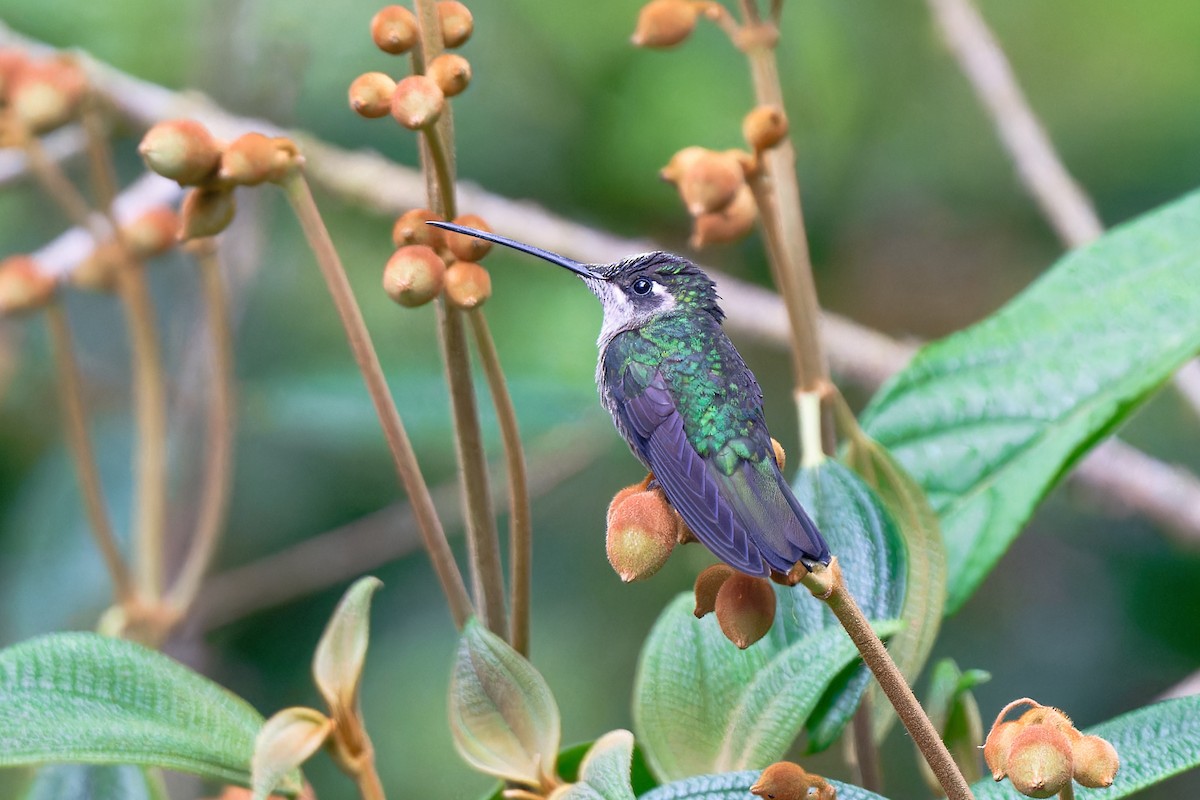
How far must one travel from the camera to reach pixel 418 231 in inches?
22.5

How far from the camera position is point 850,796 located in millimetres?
495

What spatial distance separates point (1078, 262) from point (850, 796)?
1.47 ft

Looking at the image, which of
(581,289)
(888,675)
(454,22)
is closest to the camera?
(888,675)

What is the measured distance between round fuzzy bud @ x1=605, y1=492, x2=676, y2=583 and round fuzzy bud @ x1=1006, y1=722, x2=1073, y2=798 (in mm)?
141

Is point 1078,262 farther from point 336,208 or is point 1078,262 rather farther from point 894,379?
point 336,208

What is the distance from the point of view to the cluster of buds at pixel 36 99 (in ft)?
2.78

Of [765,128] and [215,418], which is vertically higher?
[765,128]

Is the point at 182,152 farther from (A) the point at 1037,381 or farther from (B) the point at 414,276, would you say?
(A) the point at 1037,381

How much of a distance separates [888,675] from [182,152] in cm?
37

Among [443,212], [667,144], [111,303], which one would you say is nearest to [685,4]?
[443,212]

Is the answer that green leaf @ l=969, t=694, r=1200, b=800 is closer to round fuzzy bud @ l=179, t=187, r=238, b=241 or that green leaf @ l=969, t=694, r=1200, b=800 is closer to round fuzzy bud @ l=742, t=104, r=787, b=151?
round fuzzy bud @ l=742, t=104, r=787, b=151

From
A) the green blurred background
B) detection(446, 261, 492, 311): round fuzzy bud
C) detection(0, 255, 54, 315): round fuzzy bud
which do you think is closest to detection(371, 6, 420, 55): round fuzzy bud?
detection(446, 261, 492, 311): round fuzzy bud

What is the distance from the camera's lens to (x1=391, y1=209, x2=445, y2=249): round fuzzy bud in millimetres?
570

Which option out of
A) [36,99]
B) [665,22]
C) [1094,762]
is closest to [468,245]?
[665,22]
